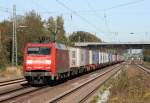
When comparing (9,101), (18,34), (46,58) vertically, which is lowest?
(9,101)

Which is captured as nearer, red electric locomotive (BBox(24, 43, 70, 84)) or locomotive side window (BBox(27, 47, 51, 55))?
red electric locomotive (BBox(24, 43, 70, 84))

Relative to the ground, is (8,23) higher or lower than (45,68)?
higher

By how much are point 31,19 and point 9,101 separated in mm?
57927

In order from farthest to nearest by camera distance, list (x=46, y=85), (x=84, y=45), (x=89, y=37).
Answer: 1. (x=89, y=37)
2. (x=84, y=45)
3. (x=46, y=85)

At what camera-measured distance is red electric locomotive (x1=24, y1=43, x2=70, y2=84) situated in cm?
2942

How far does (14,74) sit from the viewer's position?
168 feet

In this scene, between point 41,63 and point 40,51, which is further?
point 40,51

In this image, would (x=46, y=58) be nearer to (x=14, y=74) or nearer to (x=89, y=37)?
(x=14, y=74)

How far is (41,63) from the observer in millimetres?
29672

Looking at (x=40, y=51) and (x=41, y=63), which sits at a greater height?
(x=40, y=51)

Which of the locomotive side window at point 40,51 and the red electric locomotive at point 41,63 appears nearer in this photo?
the red electric locomotive at point 41,63

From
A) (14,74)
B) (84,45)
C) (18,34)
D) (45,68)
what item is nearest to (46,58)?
(45,68)

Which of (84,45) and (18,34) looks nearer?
(18,34)

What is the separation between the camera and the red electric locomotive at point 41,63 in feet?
96.5
